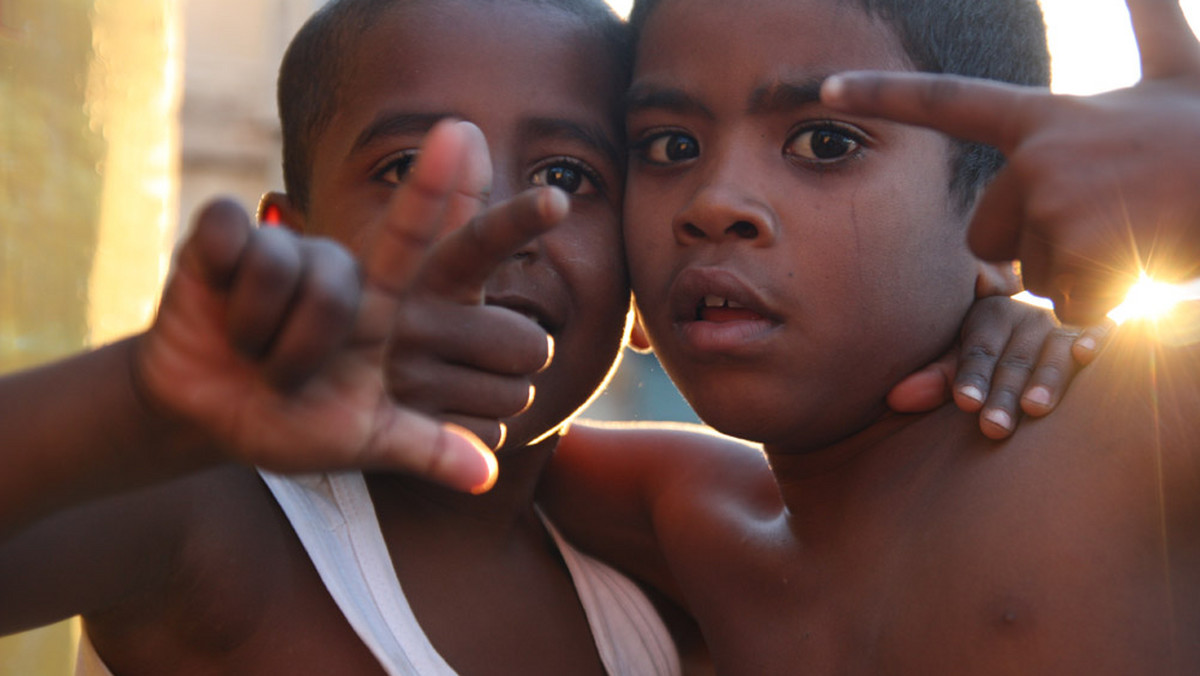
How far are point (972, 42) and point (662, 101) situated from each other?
517 mm

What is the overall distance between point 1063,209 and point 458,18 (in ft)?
3.73

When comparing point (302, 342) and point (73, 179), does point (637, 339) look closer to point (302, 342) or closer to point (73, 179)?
point (73, 179)

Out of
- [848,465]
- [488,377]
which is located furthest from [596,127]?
[488,377]

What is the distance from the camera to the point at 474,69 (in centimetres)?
189

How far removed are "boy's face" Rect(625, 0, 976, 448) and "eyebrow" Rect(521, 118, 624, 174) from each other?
8.7 inches

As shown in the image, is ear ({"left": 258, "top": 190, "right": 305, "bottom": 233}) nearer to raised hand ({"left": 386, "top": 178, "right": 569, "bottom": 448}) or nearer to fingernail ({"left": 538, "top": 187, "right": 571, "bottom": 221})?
raised hand ({"left": 386, "top": 178, "right": 569, "bottom": 448})

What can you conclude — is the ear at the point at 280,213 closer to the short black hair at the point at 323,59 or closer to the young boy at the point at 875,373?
the short black hair at the point at 323,59

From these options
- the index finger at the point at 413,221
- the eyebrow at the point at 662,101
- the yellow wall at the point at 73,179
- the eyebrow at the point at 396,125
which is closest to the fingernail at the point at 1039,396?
the eyebrow at the point at 662,101

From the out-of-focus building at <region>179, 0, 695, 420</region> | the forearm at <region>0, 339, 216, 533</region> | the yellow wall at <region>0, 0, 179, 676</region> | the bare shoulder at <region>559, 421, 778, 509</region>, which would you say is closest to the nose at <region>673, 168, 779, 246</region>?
the bare shoulder at <region>559, 421, 778, 509</region>

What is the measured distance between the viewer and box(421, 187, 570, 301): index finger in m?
1.12

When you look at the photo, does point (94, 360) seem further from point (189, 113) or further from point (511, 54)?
point (189, 113)

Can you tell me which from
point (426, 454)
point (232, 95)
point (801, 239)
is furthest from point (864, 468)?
point (232, 95)

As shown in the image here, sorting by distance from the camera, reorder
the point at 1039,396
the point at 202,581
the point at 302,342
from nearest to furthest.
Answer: the point at 302,342 → the point at 202,581 → the point at 1039,396

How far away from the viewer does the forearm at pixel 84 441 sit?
1048 mm
